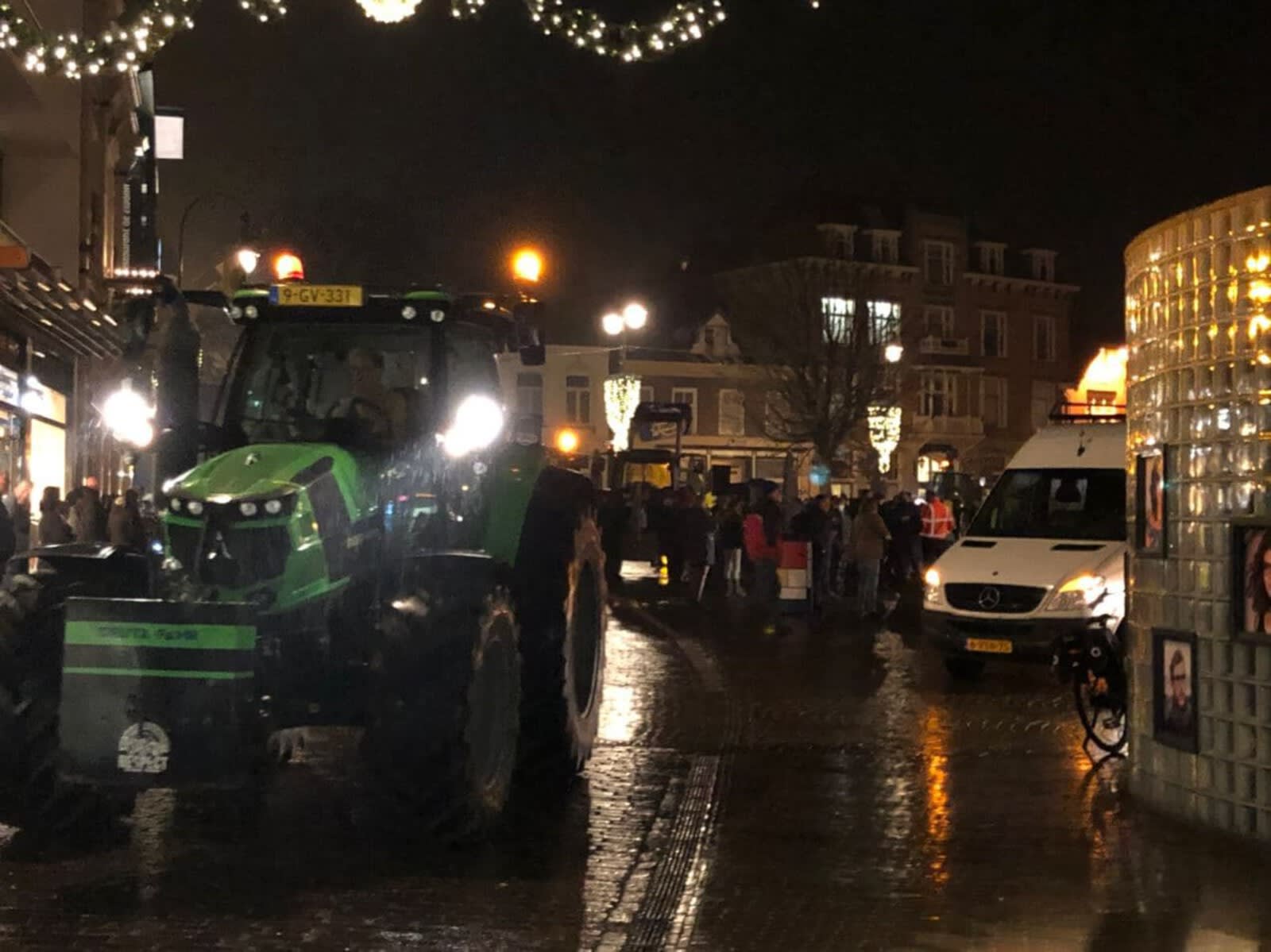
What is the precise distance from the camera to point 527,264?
625 inches

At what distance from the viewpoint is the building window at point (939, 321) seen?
80.1 metres

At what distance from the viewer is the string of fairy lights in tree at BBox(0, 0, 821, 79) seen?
35.5 feet

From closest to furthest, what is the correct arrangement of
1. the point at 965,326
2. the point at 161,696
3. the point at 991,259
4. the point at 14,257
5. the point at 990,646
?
the point at 161,696
the point at 990,646
the point at 14,257
the point at 965,326
the point at 991,259

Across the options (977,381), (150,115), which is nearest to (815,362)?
(977,381)

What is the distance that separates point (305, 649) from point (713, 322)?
64860mm

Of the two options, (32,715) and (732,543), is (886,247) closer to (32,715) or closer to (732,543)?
(732,543)

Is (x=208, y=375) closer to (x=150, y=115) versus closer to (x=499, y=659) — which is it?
(x=499, y=659)

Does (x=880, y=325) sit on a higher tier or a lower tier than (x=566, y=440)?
higher

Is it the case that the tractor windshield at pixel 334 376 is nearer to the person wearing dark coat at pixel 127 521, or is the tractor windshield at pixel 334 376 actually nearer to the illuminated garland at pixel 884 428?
the person wearing dark coat at pixel 127 521

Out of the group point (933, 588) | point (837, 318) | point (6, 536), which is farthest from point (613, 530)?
point (837, 318)

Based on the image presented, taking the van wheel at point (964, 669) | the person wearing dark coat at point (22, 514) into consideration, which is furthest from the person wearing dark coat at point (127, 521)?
the van wheel at point (964, 669)

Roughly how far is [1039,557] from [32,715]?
10681mm

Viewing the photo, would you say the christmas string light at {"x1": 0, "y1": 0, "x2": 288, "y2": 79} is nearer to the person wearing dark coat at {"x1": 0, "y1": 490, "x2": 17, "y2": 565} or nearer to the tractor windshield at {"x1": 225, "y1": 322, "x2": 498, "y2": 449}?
the tractor windshield at {"x1": 225, "y1": 322, "x2": 498, "y2": 449}

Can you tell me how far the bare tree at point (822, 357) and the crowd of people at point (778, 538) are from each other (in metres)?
27.0
